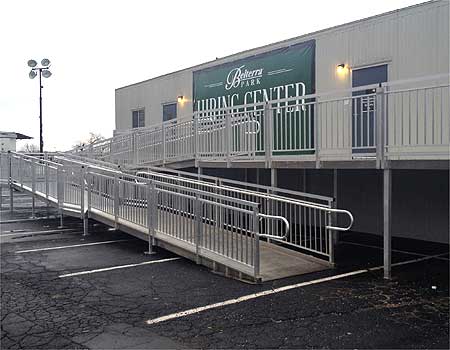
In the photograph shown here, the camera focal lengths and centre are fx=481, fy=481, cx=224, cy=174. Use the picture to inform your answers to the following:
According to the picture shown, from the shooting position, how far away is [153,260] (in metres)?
8.36

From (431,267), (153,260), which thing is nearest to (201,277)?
(153,260)

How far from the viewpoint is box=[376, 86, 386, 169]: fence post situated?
7.09 metres

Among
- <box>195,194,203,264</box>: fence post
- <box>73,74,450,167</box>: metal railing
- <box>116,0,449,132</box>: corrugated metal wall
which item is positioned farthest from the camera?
<box>116,0,449,132</box>: corrugated metal wall

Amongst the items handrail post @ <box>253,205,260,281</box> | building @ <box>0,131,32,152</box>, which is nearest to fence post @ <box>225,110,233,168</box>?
handrail post @ <box>253,205,260,281</box>

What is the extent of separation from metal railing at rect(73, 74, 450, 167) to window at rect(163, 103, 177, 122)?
3610mm

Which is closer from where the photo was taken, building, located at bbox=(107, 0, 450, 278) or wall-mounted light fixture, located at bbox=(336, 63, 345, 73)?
building, located at bbox=(107, 0, 450, 278)

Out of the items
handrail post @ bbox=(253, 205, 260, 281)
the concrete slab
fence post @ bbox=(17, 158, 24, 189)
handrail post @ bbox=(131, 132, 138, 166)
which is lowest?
the concrete slab

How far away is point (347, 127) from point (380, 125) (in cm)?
288

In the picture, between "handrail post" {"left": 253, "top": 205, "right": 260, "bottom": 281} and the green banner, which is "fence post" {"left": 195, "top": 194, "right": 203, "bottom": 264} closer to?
"handrail post" {"left": 253, "top": 205, "right": 260, "bottom": 281}

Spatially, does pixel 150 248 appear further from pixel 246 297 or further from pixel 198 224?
pixel 246 297

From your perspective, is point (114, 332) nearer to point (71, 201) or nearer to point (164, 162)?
point (71, 201)

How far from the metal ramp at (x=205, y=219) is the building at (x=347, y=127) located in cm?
108

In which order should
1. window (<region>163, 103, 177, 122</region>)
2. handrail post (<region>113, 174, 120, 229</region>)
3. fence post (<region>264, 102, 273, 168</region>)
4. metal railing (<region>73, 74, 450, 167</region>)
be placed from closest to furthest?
metal railing (<region>73, 74, 450, 167</region>)
fence post (<region>264, 102, 273, 168</region>)
handrail post (<region>113, 174, 120, 229</region>)
window (<region>163, 103, 177, 122</region>)

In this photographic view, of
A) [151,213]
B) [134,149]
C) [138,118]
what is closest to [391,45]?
[151,213]
